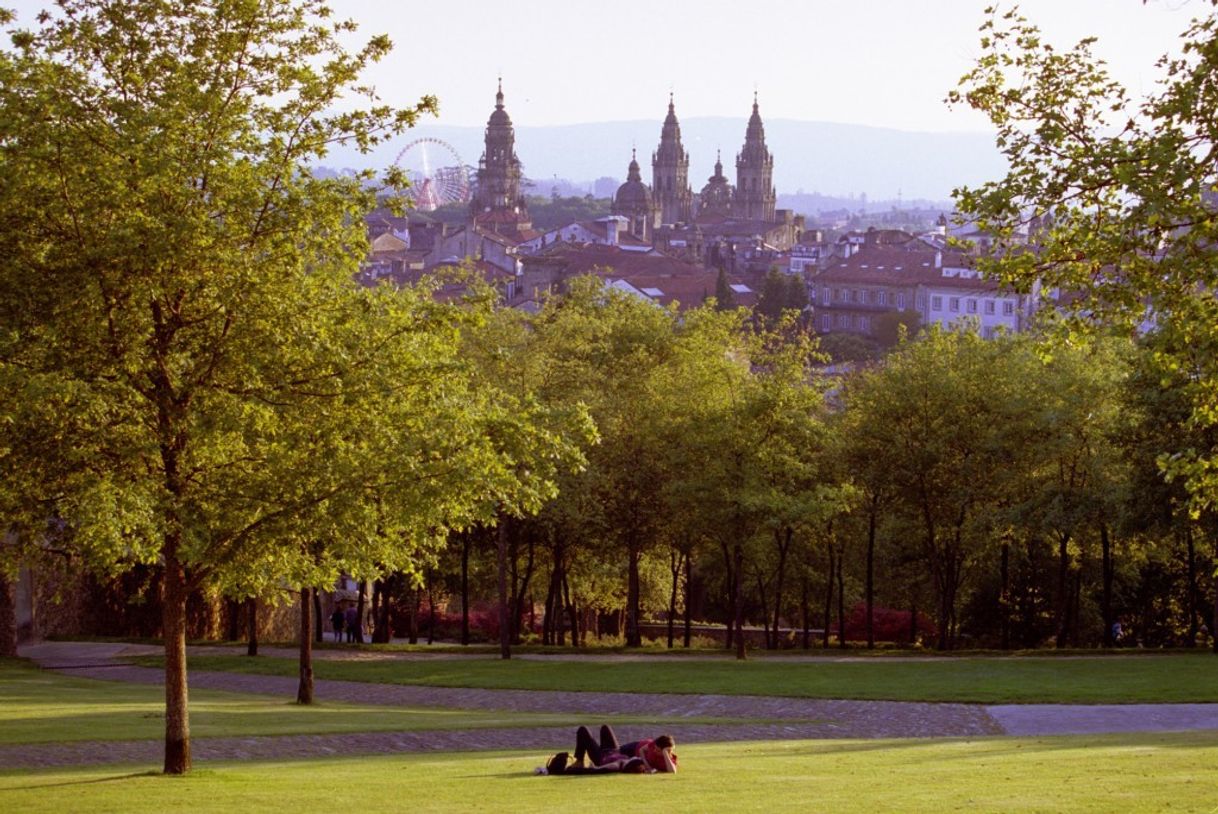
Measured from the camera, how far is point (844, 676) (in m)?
39.7

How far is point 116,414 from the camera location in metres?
17.8

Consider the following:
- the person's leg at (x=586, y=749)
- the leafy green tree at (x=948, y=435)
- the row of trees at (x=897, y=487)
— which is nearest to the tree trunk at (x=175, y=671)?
the person's leg at (x=586, y=749)

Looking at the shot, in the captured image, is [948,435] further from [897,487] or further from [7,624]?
[7,624]

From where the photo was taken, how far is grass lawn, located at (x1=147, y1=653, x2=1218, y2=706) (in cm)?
3534

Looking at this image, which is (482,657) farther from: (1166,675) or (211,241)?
(211,241)

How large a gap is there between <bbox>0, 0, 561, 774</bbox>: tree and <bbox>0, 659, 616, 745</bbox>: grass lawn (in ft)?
25.8

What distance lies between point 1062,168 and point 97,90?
9893mm

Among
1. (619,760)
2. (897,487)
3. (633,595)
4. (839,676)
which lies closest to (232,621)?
(633,595)

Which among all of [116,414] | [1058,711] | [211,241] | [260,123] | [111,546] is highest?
[260,123]

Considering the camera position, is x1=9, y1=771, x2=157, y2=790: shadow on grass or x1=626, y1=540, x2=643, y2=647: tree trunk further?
x1=626, y1=540, x2=643, y2=647: tree trunk

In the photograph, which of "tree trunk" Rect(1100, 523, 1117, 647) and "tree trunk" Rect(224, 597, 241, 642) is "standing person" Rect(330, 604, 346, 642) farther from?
"tree trunk" Rect(1100, 523, 1117, 647)

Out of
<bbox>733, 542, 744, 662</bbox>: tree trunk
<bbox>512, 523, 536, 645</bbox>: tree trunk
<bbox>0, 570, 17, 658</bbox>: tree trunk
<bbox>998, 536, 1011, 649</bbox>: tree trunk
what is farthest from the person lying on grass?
<bbox>998, 536, 1011, 649</bbox>: tree trunk

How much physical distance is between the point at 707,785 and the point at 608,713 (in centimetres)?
1482

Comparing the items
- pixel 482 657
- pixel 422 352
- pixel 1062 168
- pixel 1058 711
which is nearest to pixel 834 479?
pixel 482 657
